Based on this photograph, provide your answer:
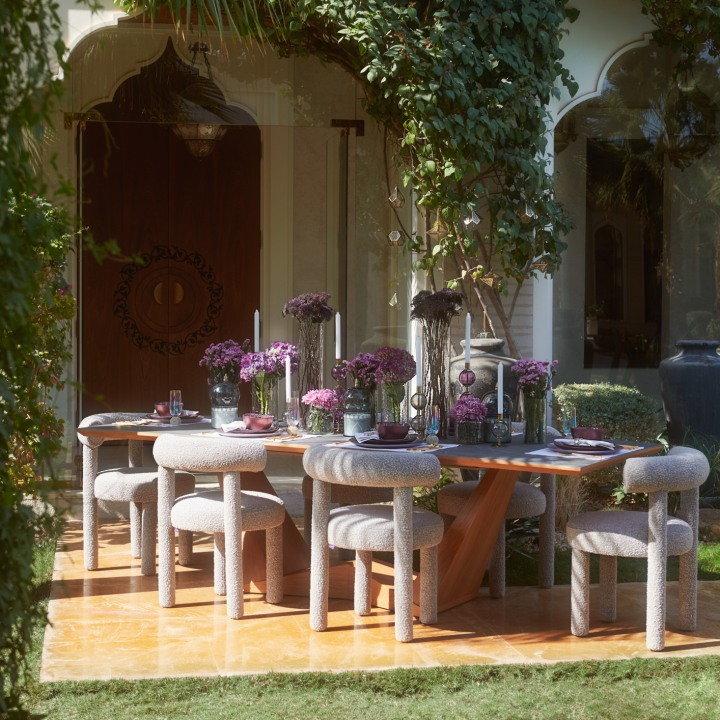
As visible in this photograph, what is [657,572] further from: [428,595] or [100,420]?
[100,420]

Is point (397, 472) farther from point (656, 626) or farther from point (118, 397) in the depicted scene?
point (118, 397)

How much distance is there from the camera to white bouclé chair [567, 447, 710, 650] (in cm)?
432

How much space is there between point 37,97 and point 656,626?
10.8 ft

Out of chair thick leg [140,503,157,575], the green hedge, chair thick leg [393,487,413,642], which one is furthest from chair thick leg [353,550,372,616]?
the green hedge

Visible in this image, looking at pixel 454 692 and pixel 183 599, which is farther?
pixel 183 599

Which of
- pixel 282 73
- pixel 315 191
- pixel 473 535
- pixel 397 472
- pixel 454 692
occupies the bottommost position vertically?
pixel 454 692

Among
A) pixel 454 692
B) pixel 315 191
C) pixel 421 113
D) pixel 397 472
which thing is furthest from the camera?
pixel 315 191

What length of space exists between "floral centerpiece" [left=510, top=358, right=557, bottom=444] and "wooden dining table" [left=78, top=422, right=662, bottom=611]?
0.30 ft

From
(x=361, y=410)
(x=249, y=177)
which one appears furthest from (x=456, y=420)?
(x=249, y=177)

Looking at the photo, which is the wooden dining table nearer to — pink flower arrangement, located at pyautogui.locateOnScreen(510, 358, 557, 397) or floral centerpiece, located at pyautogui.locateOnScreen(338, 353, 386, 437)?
floral centerpiece, located at pyautogui.locateOnScreen(338, 353, 386, 437)

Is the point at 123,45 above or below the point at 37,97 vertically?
above

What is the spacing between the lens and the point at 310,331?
5488 millimetres

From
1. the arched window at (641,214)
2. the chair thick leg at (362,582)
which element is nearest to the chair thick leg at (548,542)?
the chair thick leg at (362,582)

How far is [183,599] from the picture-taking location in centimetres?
510
